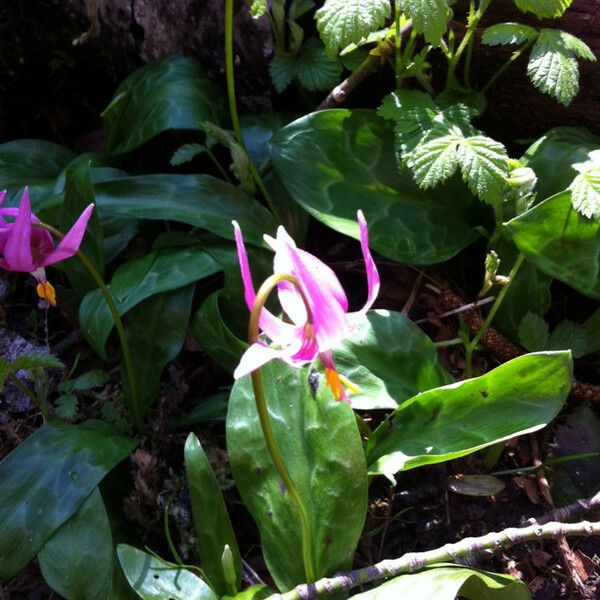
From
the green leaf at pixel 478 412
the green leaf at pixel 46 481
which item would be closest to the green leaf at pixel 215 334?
the green leaf at pixel 46 481

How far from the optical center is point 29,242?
1.41m

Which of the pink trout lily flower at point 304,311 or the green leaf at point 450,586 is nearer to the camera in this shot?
the pink trout lily flower at point 304,311

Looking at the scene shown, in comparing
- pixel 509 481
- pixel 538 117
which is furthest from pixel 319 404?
pixel 538 117

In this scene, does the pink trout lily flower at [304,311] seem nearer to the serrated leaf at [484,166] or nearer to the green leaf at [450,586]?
the green leaf at [450,586]

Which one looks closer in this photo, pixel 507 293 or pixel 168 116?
pixel 507 293

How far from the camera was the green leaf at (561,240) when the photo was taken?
1597mm

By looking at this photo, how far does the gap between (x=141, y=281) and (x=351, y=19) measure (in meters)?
0.75

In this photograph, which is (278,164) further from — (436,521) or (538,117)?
(436,521)

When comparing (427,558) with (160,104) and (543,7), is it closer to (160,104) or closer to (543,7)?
(543,7)

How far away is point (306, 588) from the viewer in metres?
1.37

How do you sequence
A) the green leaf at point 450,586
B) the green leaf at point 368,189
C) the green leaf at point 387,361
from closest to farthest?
the green leaf at point 450,586, the green leaf at point 387,361, the green leaf at point 368,189

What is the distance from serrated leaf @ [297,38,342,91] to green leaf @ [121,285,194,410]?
0.65 m

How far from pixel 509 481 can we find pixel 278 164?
0.94 meters

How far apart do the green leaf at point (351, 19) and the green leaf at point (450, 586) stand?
1044 mm
